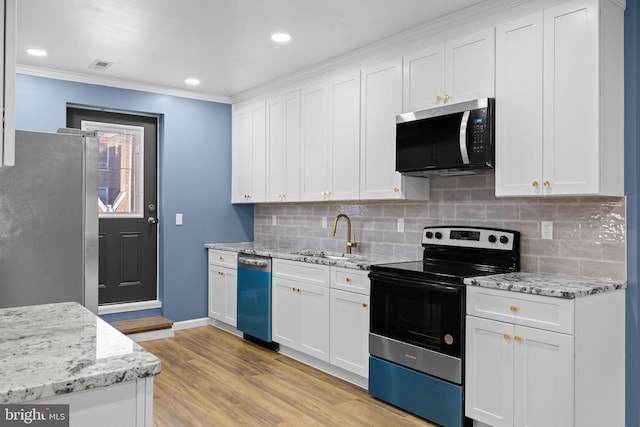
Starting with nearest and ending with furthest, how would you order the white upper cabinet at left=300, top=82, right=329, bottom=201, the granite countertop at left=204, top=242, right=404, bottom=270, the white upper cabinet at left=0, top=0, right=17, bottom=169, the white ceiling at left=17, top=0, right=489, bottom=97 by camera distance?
the white upper cabinet at left=0, top=0, right=17, bottom=169
the white ceiling at left=17, top=0, right=489, bottom=97
the granite countertop at left=204, top=242, right=404, bottom=270
the white upper cabinet at left=300, top=82, right=329, bottom=201

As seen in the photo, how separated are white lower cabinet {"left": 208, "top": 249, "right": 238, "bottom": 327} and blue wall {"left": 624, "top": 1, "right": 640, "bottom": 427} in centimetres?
327

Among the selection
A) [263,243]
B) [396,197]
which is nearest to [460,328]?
[396,197]

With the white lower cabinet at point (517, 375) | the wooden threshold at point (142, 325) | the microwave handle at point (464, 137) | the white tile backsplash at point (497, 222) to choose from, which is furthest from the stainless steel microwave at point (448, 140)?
the wooden threshold at point (142, 325)

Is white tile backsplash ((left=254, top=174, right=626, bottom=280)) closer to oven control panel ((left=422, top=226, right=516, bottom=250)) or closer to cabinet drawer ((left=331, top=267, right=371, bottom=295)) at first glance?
oven control panel ((left=422, top=226, right=516, bottom=250))

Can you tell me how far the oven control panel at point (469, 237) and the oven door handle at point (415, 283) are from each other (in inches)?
21.2

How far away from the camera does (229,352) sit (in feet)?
14.1

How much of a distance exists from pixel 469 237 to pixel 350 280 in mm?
863

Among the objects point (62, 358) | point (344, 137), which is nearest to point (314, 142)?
point (344, 137)

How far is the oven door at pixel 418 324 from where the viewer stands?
2.70m

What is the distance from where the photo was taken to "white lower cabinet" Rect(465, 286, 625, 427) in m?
2.30

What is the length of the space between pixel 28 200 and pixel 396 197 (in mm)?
2230

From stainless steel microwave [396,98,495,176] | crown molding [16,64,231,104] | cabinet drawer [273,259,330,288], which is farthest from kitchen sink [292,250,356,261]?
crown molding [16,64,231,104]

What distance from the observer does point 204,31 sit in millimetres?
3416

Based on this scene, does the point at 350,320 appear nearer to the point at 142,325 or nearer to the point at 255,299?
the point at 255,299
